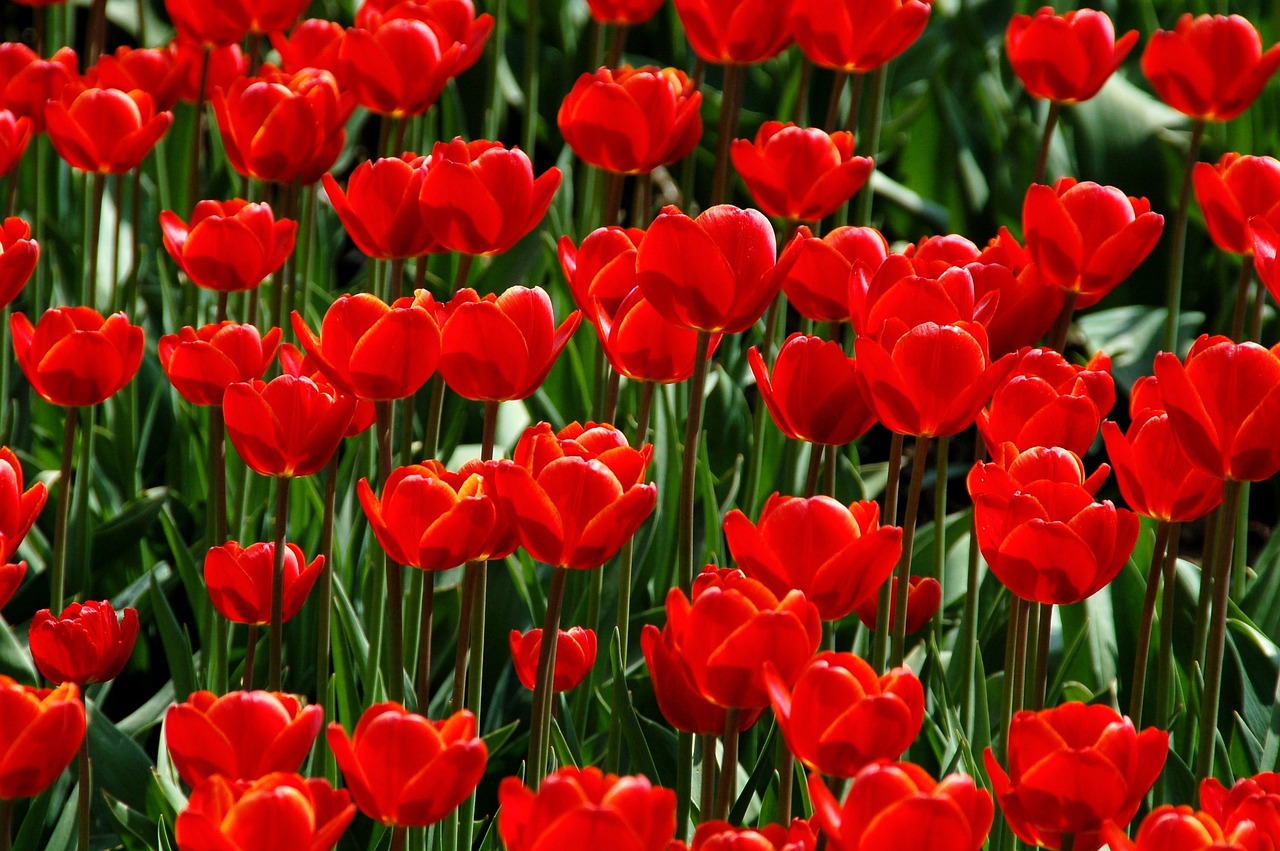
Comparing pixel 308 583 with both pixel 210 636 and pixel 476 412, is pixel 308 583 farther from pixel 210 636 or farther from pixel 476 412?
pixel 476 412

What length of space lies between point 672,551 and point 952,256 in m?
0.62

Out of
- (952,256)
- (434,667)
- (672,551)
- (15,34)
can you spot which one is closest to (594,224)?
(672,551)

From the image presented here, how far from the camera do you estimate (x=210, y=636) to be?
1.66 metres

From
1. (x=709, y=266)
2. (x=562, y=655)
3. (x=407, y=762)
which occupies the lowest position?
(x=562, y=655)

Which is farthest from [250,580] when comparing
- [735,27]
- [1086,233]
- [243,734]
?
[735,27]

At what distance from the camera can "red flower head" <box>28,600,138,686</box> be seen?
3.73ft

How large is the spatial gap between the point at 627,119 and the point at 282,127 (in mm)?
409

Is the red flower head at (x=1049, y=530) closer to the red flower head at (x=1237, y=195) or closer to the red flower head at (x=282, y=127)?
the red flower head at (x=1237, y=195)

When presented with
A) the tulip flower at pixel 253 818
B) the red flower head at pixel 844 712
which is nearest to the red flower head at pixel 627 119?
the red flower head at pixel 844 712

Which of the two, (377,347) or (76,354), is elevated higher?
(377,347)

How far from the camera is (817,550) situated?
1.01 meters

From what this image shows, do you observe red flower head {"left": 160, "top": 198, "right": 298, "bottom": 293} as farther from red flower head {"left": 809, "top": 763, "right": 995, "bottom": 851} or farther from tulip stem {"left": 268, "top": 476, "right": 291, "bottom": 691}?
red flower head {"left": 809, "top": 763, "right": 995, "bottom": 851}

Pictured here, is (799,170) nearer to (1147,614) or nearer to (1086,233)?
(1086,233)

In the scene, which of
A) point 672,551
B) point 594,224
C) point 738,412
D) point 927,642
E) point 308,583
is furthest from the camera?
point 594,224
